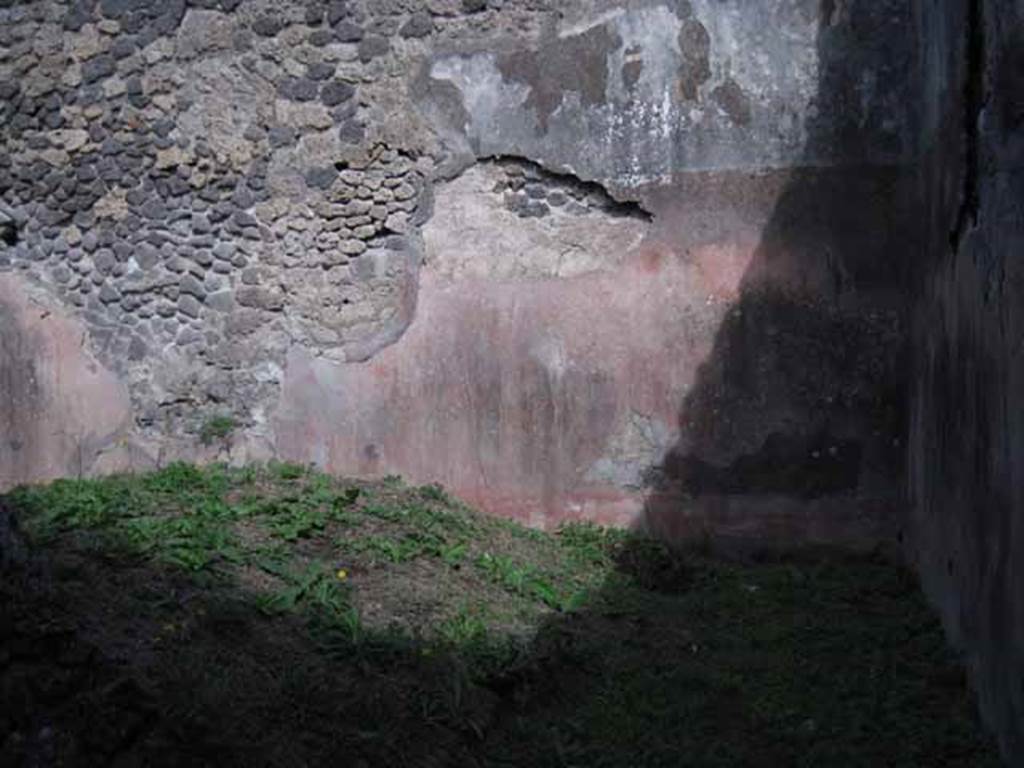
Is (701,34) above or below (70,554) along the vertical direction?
above

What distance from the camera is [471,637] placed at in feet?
11.7

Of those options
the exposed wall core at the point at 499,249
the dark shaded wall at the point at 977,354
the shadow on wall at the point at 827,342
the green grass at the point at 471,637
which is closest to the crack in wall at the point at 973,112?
the dark shaded wall at the point at 977,354

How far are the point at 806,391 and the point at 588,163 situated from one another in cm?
145

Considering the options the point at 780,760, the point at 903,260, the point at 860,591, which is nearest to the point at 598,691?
the point at 780,760

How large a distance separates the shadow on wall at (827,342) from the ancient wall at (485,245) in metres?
0.01

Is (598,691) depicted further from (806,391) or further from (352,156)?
(352,156)

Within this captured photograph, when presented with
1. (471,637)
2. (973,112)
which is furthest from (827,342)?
(471,637)

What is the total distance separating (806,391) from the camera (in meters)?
4.92

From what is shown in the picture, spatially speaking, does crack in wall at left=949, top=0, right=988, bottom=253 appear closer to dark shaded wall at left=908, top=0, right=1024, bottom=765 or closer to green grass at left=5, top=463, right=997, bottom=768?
dark shaded wall at left=908, top=0, right=1024, bottom=765

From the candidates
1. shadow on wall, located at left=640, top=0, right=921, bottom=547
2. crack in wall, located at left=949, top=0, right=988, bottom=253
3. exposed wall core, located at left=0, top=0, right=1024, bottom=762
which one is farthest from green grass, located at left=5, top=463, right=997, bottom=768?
crack in wall, located at left=949, top=0, right=988, bottom=253

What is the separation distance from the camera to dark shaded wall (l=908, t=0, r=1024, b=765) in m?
2.83

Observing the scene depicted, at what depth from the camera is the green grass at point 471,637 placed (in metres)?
2.92

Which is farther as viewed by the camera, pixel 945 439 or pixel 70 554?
pixel 945 439

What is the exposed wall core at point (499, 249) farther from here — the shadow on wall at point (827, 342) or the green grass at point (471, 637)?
the green grass at point (471, 637)
